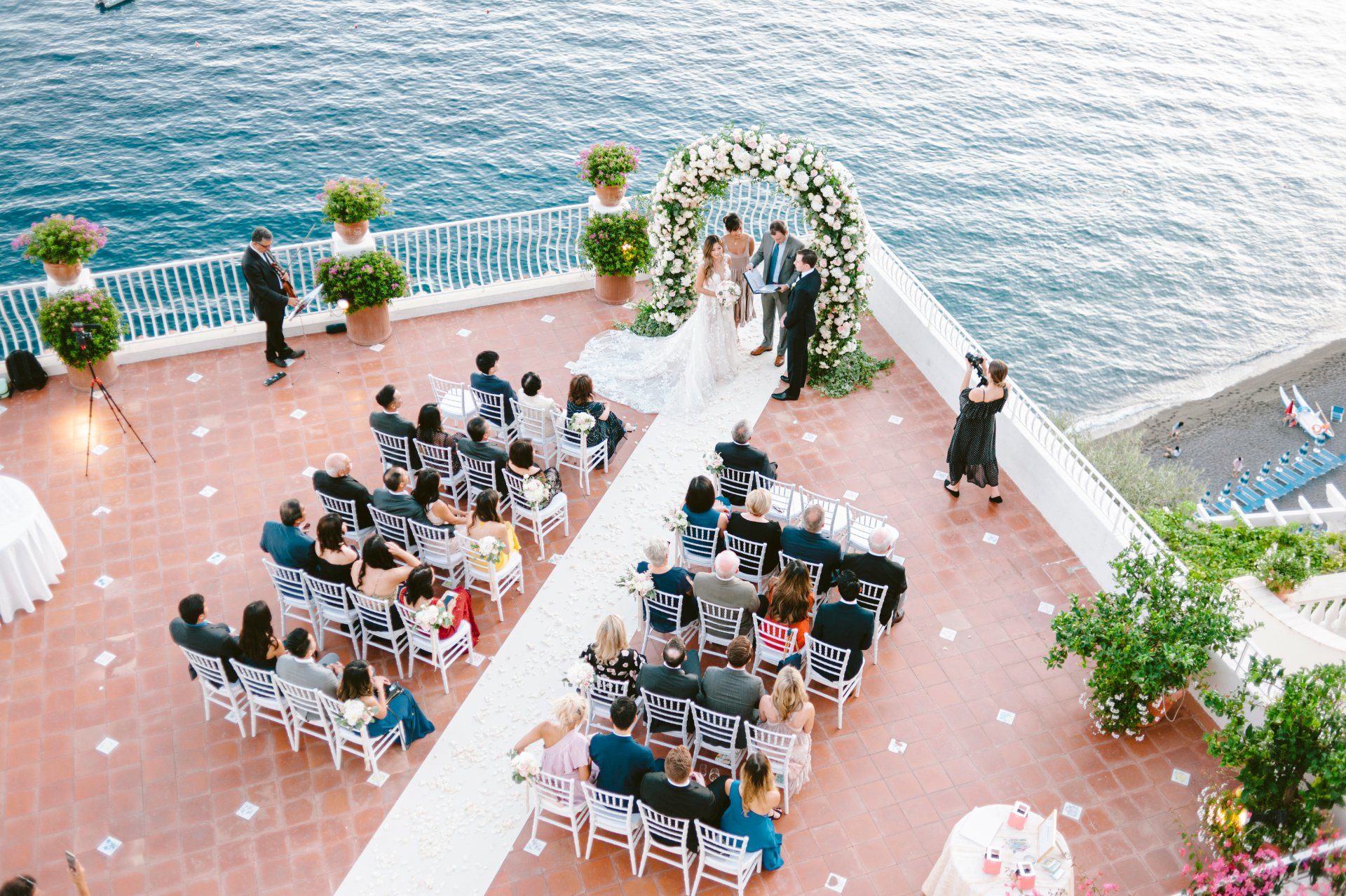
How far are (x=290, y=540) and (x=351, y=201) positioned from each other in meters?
5.04

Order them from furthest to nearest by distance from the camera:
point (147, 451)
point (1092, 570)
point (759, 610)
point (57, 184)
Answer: point (57, 184)
point (147, 451)
point (1092, 570)
point (759, 610)

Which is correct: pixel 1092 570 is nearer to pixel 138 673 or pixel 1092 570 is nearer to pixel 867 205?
pixel 138 673

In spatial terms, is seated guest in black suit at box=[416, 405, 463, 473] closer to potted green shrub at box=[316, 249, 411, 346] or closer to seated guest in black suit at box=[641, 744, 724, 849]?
potted green shrub at box=[316, 249, 411, 346]

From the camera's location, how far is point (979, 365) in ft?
34.8

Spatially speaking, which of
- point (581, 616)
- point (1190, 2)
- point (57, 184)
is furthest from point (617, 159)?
point (1190, 2)

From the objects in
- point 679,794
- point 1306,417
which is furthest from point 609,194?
point 1306,417

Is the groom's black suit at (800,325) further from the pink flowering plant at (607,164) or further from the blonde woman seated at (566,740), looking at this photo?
the blonde woman seated at (566,740)

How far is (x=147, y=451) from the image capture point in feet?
37.3

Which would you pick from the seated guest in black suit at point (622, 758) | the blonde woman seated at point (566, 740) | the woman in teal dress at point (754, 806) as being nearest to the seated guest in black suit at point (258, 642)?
the blonde woman seated at point (566, 740)

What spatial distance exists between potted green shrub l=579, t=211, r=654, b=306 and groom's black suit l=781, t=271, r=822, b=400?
213 centimetres

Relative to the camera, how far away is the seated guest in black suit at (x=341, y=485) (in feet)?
30.6

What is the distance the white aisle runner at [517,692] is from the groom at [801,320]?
52 cm

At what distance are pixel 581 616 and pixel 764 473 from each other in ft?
7.12

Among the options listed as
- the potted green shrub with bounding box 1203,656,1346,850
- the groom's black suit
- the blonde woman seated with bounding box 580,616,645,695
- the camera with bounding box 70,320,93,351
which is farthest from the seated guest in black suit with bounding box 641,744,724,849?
the camera with bounding box 70,320,93,351
